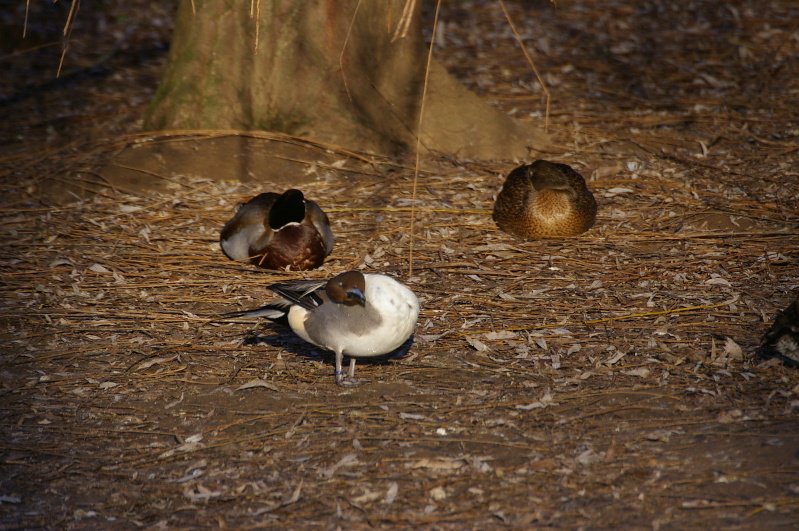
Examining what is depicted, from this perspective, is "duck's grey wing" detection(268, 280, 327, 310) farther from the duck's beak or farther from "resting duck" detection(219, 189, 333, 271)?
"resting duck" detection(219, 189, 333, 271)

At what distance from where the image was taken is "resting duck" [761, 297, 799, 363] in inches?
149

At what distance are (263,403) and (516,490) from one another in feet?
4.65

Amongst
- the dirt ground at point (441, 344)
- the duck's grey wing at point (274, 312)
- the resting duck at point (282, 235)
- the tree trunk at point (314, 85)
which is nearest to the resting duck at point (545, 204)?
the dirt ground at point (441, 344)

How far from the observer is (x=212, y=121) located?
6977mm

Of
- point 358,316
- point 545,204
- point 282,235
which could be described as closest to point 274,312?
point 358,316

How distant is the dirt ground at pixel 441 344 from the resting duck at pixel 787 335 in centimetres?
9

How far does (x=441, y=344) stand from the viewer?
444cm

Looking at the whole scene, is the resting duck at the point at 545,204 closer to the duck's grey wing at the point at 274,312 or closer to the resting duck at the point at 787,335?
the resting duck at the point at 787,335

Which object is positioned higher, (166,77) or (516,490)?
(166,77)

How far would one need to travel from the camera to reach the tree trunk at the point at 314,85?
6820 mm

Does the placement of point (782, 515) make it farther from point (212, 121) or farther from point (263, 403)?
point (212, 121)

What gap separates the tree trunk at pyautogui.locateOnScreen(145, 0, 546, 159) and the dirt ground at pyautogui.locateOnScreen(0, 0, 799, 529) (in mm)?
365

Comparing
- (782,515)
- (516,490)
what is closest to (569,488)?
(516,490)

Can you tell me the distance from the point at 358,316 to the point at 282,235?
173cm
